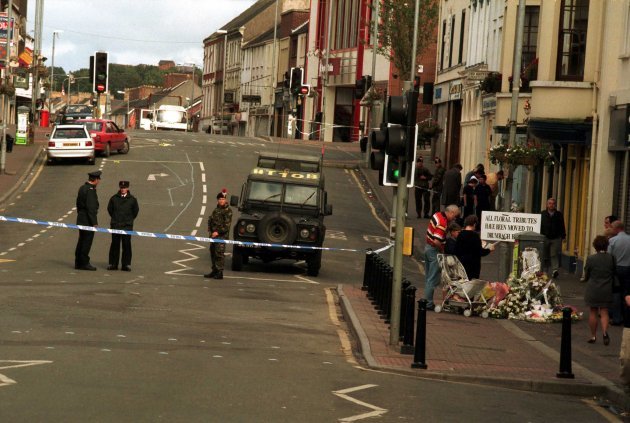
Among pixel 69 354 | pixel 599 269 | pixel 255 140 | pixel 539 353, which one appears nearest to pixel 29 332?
pixel 69 354

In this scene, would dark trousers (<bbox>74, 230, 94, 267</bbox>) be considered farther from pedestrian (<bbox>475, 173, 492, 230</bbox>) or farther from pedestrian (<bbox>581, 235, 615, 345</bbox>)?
pedestrian (<bbox>475, 173, 492, 230</bbox>)

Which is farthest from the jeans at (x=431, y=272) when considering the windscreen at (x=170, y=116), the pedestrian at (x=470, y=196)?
the windscreen at (x=170, y=116)

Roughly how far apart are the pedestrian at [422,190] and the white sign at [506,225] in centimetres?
1689

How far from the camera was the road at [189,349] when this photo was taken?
11.2 m

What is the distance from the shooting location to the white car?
162 ft

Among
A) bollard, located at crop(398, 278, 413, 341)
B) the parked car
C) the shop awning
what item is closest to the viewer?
bollard, located at crop(398, 278, 413, 341)

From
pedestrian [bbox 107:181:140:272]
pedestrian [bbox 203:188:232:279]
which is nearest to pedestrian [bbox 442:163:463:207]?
pedestrian [bbox 203:188:232:279]

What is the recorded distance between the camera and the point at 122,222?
82.6ft

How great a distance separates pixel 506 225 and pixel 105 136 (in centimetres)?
3220

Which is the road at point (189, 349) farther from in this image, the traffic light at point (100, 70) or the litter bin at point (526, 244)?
the traffic light at point (100, 70)

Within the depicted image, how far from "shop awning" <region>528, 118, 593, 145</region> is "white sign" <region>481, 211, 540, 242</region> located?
22.6 feet

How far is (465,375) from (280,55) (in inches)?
3506

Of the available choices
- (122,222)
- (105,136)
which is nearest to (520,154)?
(122,222)

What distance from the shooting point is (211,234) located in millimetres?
25203
